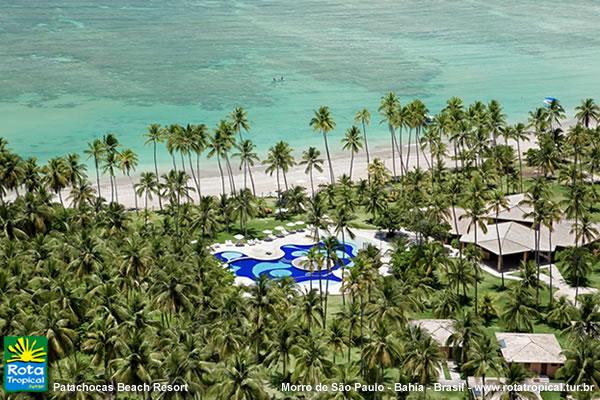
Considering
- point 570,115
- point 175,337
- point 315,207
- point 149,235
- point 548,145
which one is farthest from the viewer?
point 570,115

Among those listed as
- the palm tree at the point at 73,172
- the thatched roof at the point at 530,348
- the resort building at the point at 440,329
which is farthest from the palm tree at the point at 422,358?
the palm tree at the point at 73,172

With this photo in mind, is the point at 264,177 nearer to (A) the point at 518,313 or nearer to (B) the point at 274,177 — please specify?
(B) the point at 274,177

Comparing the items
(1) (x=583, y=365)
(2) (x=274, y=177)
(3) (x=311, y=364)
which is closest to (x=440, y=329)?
(1) (x=583, y=365)

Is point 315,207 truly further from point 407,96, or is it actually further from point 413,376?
point 407,96

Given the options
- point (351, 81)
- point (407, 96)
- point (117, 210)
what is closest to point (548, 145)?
point (117, 210)

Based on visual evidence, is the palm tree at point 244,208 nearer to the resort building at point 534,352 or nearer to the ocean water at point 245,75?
the ocean water at point 245,75
